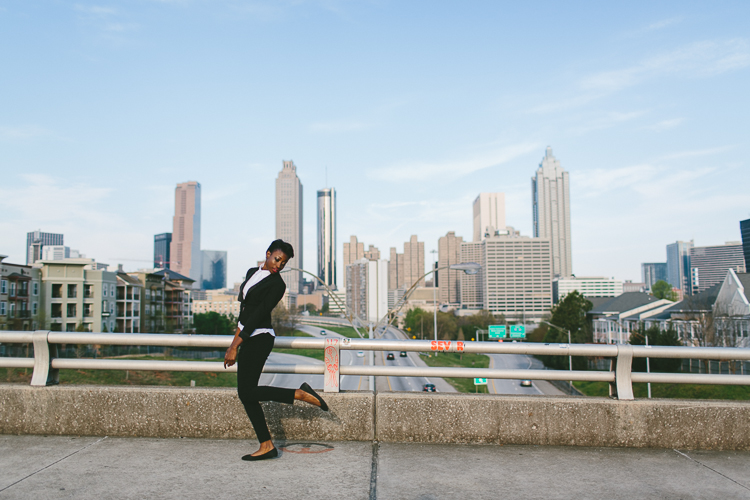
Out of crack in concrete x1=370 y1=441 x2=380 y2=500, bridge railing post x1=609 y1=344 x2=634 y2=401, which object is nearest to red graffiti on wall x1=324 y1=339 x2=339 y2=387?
crack in concrete x1=370 y1=441 x2=380 y2=500

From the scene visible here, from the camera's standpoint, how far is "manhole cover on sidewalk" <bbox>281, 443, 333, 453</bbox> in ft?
14.5

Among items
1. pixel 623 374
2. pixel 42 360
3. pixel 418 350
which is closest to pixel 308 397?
pixel 418 350

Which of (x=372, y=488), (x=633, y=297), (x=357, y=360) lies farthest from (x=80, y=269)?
(x=633, y=297)

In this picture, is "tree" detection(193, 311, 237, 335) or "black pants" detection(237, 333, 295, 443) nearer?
"black pants" detection(237, 333, 295, 443)

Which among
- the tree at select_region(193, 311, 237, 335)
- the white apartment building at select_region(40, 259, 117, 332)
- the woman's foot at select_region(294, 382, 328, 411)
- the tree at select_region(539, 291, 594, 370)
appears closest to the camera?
the woman's foot at select_region(294, 382, 328, 411)

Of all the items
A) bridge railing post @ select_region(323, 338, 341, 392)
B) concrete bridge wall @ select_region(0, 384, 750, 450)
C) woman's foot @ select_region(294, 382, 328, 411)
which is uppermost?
bridge railing post @ select_region(323, 338, 341, 392)

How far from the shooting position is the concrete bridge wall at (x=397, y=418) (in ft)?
15.4

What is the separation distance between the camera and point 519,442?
4734 millimetres

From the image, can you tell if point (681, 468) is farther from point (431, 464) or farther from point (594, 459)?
point (431, 464)

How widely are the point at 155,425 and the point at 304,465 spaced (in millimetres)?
1687

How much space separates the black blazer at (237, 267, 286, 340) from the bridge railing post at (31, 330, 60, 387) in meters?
2.16

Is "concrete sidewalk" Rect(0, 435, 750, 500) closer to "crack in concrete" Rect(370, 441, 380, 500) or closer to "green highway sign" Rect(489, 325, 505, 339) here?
"crack in concrete" Rect(370, 441, 380, 500)

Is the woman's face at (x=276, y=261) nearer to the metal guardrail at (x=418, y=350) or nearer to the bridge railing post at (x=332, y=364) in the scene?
the metal guardrail at (x=418, y=350)

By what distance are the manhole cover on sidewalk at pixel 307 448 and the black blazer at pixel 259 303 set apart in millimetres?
1058
